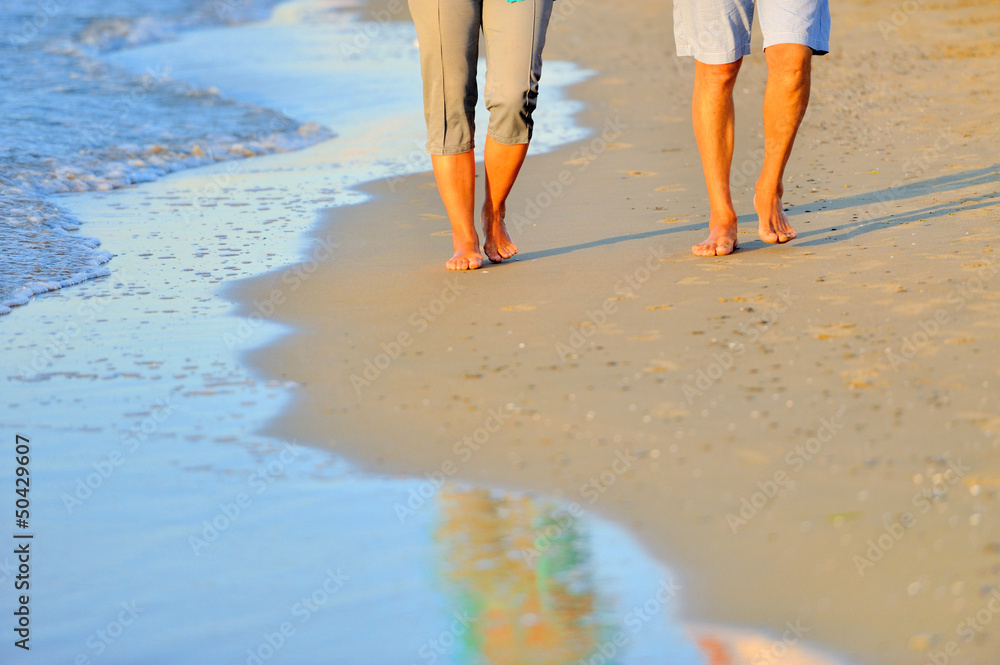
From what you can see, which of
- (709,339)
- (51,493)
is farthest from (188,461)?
(709,339)

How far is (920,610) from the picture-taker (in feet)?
5.91

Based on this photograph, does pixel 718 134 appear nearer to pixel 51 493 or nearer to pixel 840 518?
pixel 840 518

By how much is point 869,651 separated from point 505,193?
2472 millimetres

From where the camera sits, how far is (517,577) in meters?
2.00

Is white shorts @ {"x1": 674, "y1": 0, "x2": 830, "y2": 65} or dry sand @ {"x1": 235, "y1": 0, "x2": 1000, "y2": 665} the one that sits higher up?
white shorts @ {"x1": 674, "y1": 0, "x2": 830, "y2": 65}

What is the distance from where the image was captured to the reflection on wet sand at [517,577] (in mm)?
1818

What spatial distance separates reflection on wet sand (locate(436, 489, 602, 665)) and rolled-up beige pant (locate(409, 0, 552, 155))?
1.80m

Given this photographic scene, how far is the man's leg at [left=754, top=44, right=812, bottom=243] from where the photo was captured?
3857 mm
